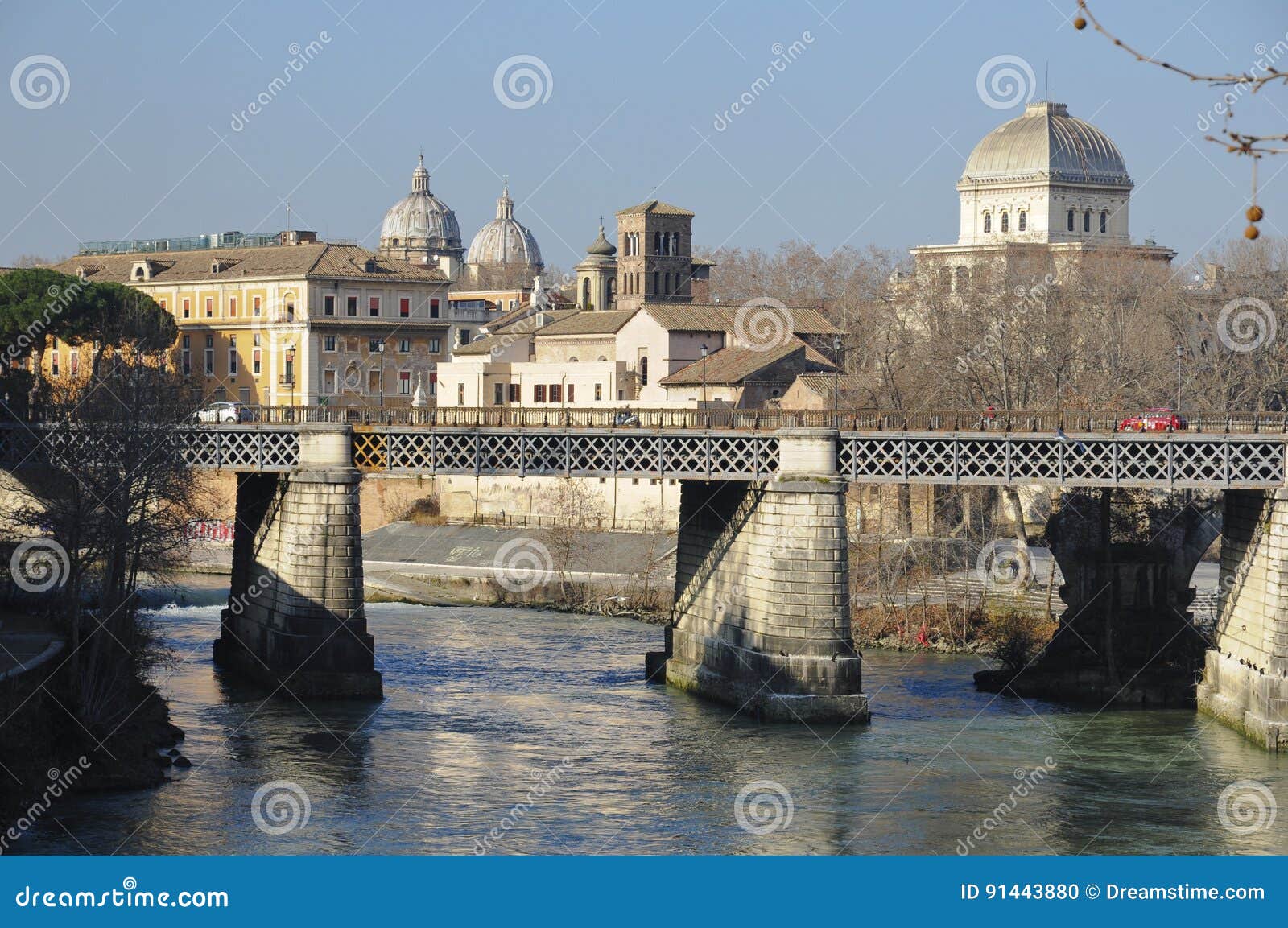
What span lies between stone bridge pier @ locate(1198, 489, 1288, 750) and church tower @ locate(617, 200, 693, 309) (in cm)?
7981

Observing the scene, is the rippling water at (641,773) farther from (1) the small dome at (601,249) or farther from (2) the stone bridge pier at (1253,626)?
(1) the small dome at (601,249)

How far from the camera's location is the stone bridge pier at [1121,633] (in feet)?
177

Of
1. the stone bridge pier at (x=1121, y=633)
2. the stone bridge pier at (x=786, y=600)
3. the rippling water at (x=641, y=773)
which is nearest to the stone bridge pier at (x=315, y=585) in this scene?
the rippling water at (x=641, y=773)

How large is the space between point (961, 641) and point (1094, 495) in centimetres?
613

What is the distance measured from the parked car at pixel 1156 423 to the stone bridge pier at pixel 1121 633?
2.01m

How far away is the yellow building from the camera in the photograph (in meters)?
99.1

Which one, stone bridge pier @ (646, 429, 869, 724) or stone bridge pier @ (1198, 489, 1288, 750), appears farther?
stone bridge pier @ (646, 429, 869, 724)

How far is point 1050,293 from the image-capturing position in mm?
91500

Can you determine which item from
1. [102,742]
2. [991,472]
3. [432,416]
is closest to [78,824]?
[102,742]

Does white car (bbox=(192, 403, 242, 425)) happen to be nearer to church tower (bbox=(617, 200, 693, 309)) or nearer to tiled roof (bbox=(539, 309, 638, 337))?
tiled roof (bbox=(539, 309, 638, 337))

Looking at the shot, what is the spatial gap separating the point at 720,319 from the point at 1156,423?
45.0 m

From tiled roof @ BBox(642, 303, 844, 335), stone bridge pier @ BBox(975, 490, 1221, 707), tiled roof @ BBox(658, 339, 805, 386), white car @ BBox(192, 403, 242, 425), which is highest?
tiled roof @ BBox(642, 303, 844, 335)

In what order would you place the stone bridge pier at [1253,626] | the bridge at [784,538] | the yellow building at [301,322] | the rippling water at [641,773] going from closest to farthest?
the rippling water at [641,773]
the stone bridge pier at [1253,626]
the bridge at [784,538]
the yellow building at [301,322]

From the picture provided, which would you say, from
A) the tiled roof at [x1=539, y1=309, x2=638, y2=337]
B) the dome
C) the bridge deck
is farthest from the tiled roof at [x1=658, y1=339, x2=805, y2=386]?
the dome
